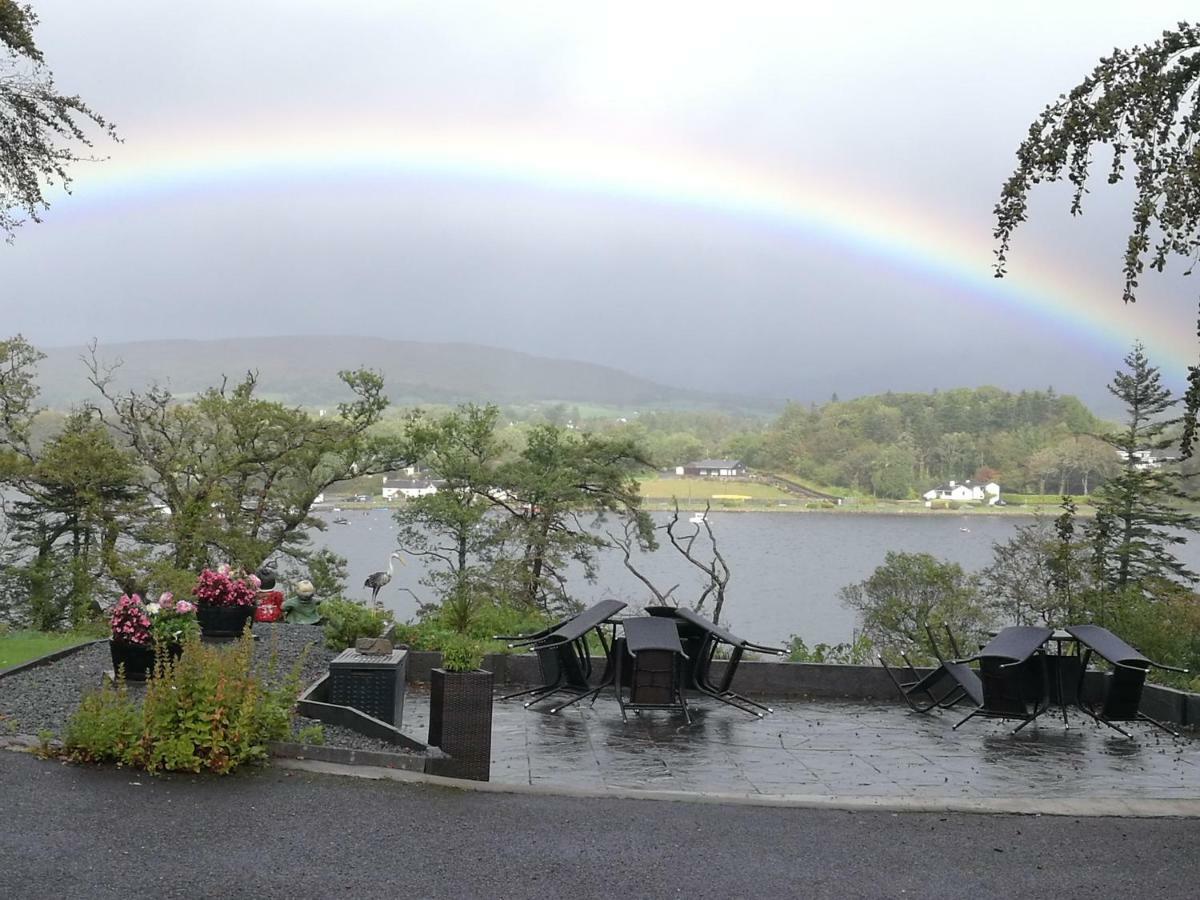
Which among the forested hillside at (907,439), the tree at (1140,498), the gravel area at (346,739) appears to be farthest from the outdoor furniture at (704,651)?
the forested hillside at (907,439)

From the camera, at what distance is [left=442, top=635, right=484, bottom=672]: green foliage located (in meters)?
6.27

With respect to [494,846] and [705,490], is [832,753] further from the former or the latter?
[705,490]

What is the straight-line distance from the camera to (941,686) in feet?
32.4

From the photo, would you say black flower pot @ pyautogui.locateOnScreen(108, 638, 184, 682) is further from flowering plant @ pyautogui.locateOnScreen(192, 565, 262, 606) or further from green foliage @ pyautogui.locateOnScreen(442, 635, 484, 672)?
green foliage @ pyautogui.locateOnScreen(442, 635, 484, 672)

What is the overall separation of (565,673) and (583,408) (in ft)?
136

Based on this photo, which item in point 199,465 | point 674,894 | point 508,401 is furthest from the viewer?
point 508,401

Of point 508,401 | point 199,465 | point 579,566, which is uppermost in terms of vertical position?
point 508,401

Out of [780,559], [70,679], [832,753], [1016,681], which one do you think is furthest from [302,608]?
[780,559]

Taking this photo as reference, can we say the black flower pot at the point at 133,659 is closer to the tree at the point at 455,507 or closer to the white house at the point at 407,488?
the tree at the point at 455,507

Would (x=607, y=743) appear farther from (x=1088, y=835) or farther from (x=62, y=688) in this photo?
(x=62, y=688)

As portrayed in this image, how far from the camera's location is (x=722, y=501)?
55969 mm

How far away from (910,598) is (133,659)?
37.9m

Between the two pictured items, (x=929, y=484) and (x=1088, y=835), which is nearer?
(x=1088, y=835)

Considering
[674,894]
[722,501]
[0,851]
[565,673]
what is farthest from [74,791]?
[722,501]
